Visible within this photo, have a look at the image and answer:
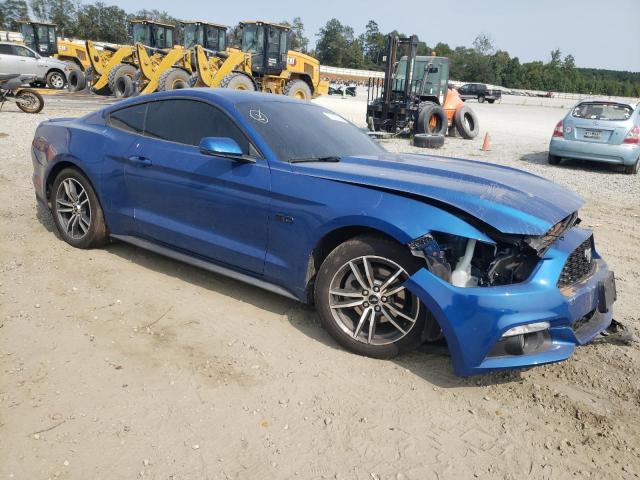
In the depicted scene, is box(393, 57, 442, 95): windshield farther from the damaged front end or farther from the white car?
the white car

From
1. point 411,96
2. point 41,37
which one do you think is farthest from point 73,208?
point 41,37

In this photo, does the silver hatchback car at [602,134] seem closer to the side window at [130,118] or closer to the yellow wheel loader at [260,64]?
the side window at [130,118]

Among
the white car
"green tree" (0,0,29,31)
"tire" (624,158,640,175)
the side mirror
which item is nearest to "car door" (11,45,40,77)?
the white car

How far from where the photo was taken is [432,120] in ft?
51.1

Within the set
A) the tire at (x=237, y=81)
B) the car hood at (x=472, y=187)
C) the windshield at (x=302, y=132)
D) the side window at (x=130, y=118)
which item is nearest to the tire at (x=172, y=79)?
the tire at (x=237, y=81)

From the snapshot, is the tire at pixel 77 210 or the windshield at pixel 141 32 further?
the windshield at pixel 141 32

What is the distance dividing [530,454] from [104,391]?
7.15 feet

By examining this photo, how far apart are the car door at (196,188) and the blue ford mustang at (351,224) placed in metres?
0.01

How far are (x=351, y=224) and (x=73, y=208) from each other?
296 cm

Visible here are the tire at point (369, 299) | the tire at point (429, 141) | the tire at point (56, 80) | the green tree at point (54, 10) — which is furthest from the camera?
the green tree at point (54, 10)

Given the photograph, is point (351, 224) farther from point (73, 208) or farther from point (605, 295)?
point (73, 208)

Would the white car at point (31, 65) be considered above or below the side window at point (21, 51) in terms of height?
below

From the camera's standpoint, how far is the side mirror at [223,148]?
11.5ft

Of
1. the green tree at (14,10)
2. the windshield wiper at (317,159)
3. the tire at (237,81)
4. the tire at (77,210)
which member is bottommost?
the tire at (77,210)
